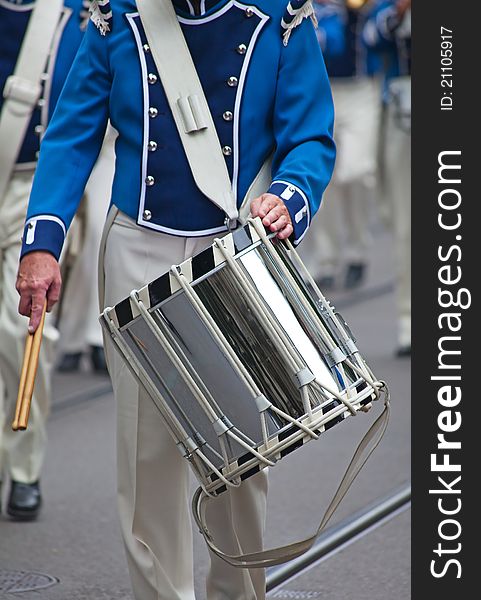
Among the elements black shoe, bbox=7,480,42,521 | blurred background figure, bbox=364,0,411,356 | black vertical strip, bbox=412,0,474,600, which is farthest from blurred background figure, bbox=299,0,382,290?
black vertical strip, bbox=412,0,474,600

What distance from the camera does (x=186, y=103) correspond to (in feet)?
12.0

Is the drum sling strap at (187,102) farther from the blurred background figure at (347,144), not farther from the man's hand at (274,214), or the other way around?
the blurred background figure at (347,144)

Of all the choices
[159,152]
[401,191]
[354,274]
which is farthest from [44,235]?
[354,274]

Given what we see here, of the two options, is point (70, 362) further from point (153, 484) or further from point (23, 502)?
point (153, 484)

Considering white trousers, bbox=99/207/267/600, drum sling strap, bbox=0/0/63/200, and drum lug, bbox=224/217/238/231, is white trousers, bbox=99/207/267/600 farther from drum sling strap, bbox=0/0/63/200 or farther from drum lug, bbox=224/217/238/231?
drum sling strap, bbox=0/0/63/200

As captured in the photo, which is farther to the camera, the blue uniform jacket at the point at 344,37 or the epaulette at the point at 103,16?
the blue uniform jacket at the point at 344,37

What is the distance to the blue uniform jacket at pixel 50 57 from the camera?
5391mm

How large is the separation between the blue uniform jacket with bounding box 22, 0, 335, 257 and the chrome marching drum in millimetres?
331

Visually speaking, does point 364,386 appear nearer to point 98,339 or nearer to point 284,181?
point 284,181

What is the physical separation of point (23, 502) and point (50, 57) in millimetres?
1597

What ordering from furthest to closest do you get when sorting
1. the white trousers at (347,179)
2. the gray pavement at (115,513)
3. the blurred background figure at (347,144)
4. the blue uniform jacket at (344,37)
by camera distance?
1. the white trousers at (347,179)
2. the blurred background figure at (347,144)
3. the blue uniform jacket at (344,37)
4. the gray pavement at (115,513)

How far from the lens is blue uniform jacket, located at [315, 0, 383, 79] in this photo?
11070mm

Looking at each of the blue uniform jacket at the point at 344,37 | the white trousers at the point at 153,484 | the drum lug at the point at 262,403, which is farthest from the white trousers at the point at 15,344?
the blue uniform jacket at the point at 344,37

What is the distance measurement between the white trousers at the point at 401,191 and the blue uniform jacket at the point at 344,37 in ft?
7.96
